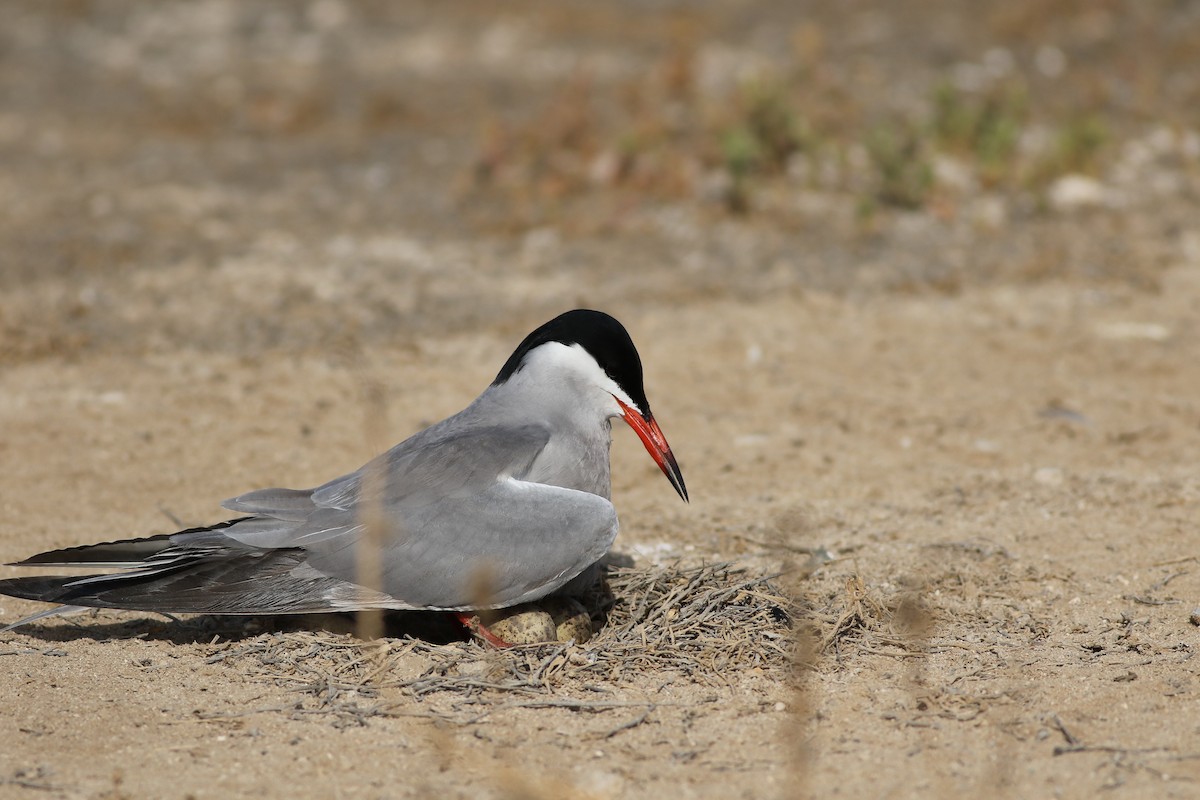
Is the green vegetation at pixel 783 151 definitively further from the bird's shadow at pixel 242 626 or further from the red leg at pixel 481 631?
the red leg at pixel 481 631

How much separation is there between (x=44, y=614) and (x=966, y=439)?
151 inches

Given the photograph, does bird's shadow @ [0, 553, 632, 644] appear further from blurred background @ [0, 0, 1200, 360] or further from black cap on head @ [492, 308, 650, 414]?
blurred background @ [0, 0, 1200, 360]

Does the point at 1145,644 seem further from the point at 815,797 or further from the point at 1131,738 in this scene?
the point at 815,797

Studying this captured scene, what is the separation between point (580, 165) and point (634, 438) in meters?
3.20

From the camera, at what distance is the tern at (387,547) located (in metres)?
4.04

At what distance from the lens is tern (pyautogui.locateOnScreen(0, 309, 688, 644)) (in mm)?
4035

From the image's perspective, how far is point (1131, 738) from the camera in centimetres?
343

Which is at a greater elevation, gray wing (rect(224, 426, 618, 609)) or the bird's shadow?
gray wing (rect(224, 426, 618, 609))

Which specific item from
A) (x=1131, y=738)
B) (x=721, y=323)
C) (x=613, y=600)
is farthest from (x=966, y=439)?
(x=1131, y=738)

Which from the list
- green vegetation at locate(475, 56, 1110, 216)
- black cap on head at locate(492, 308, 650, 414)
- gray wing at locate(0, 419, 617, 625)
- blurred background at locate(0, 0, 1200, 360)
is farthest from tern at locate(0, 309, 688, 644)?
green vegetation at locate(475, 56, 1110, 216)

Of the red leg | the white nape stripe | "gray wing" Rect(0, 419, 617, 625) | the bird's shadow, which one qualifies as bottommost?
the bird's shadow

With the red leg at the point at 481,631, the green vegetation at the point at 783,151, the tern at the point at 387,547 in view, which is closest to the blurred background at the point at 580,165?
the green vegetation at the point at 783,151

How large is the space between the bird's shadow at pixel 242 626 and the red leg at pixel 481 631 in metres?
0.11

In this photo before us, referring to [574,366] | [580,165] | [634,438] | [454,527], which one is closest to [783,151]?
[580,165]
